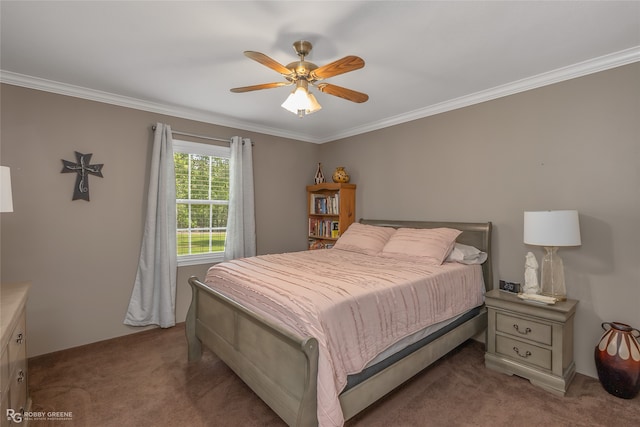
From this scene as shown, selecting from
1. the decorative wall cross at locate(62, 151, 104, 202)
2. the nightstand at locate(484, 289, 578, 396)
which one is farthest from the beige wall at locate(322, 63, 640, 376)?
the decorative wall cross at locate(62, 151, 104, 202)

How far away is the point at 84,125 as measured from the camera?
2.88 metres

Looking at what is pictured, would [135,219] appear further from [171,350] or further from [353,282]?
[353,282]

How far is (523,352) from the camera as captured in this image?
230cm

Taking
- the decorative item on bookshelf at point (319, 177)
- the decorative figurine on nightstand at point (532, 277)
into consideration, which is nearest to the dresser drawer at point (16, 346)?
the decorative figurine on nightstand at point (532, 277)

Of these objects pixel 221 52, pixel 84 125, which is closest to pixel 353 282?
pixel 221 52

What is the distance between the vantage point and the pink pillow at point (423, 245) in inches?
107

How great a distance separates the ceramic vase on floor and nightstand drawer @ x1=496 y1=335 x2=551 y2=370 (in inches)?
13.8

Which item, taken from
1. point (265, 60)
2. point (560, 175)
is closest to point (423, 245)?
point (560, 175)

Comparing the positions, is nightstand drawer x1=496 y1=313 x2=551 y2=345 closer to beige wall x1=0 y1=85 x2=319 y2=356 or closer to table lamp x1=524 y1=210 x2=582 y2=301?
table lamp x1=524 y1=210 x2=582 y2=301

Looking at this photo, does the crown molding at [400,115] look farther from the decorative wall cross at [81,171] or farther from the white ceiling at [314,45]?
the decorative wall cross at [81,171]

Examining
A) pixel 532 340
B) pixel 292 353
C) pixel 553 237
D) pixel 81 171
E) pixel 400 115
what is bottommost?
pixel 532 340

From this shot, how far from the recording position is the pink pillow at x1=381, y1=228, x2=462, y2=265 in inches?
107

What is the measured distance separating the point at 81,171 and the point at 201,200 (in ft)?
3.87

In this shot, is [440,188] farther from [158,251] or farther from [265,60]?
[158,251]
